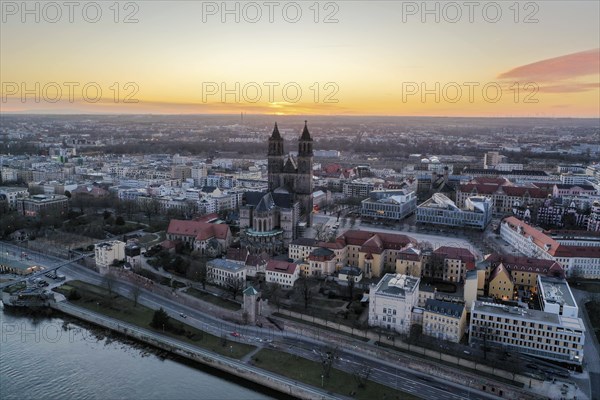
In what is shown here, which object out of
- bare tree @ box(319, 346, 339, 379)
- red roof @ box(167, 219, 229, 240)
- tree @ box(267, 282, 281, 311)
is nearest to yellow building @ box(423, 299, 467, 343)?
bare tree @ box(319, 346, 339, 379)

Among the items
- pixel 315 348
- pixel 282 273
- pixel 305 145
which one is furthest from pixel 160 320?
pixel 305 145

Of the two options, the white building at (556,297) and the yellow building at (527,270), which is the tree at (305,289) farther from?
the white building at (556,297)

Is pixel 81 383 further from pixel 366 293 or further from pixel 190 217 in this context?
pixel 190 217

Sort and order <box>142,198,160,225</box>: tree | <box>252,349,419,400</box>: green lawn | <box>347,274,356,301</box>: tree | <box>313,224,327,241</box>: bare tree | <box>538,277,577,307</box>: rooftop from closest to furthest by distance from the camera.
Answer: <box>252,349,419,400</box>: green lawn < <box>538,277,577,307</box>: rooftop < <box>347,274,356,301</box>: tree < <box>313,224,327,241</box>: bare tree < <box>142,198,160,225</box>: tree

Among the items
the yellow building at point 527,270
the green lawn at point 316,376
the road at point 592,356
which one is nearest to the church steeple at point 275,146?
the yellow building at point 527,270

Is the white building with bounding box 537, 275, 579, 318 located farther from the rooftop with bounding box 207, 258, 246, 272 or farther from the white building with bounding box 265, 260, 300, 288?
the rooftop with bounding box 207, 258, 246, 272

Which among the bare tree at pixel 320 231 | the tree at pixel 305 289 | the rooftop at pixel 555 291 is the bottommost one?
the tree at pixel 305 289

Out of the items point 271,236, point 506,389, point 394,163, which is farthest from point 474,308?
point 394,163
